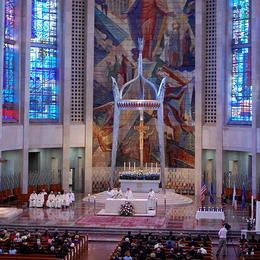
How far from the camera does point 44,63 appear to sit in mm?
44125

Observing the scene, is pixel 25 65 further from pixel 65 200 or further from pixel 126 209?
pixel 126 209

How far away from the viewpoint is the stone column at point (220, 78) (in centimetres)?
4297

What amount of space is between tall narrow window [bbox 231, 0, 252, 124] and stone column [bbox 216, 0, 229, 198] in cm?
69

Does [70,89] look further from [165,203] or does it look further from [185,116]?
[165,203]

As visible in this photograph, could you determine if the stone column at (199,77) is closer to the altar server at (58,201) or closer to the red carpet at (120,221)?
the altar server at (58,201)

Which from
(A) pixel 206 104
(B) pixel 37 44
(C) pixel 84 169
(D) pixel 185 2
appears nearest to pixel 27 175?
(C) pixel 84 169

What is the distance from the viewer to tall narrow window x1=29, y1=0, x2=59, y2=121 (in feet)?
144

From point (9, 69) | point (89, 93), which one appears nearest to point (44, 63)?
point (9, 69)

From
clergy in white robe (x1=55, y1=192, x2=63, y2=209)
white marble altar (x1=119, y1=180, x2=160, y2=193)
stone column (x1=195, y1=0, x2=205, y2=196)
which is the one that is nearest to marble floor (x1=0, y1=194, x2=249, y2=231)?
clergy in white robe (x1=55, y1=192, x2=63, y2=209)

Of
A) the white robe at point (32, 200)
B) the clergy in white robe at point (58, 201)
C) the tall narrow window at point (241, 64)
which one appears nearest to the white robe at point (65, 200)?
the clergy in white robe at point (58, 201)

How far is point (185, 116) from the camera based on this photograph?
44688mm

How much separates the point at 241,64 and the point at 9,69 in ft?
49.0

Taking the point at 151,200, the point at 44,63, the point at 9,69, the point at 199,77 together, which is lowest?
the point at 151,200

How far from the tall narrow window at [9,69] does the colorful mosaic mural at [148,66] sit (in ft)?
20.0
